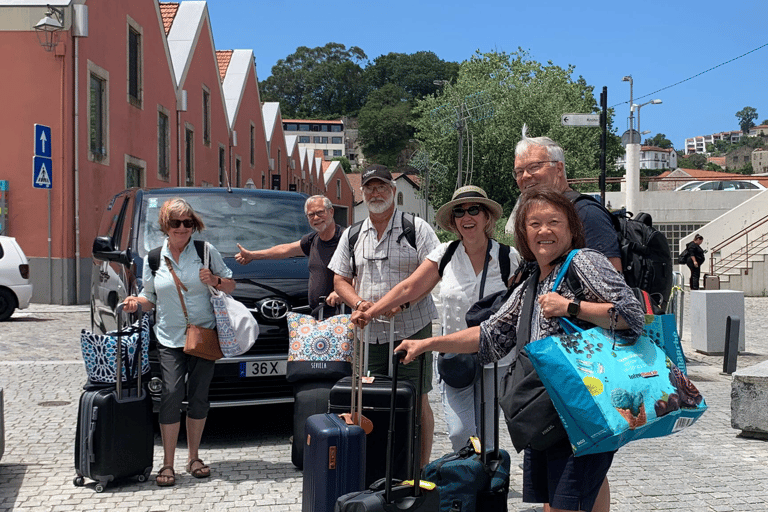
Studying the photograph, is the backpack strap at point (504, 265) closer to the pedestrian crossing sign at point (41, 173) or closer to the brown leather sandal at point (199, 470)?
the brown leather sandal at point (199, 470)

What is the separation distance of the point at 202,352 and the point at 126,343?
455mm

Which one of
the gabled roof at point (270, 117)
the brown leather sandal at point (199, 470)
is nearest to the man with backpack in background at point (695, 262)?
the brown leather sandal at point (199, 470)

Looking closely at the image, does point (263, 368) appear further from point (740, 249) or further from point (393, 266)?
point (740, 249)

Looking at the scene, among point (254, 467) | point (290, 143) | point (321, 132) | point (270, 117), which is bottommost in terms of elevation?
point (254, 467)

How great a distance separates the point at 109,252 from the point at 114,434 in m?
2.00

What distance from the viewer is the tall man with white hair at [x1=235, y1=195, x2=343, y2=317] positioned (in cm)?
600

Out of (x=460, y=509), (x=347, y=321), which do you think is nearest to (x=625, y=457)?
(x=347, y=321)

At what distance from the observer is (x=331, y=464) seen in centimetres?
394

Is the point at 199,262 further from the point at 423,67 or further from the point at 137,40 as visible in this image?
the point at 423,67

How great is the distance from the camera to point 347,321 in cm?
538

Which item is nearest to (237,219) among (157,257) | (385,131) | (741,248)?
(157,257)

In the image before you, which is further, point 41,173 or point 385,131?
point 385,131

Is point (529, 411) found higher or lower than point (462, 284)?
lower

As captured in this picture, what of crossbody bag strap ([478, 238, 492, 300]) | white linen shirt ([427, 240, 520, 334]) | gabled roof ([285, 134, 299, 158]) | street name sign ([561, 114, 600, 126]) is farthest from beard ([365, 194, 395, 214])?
gabled roof ([285, 134, 299, 158])
